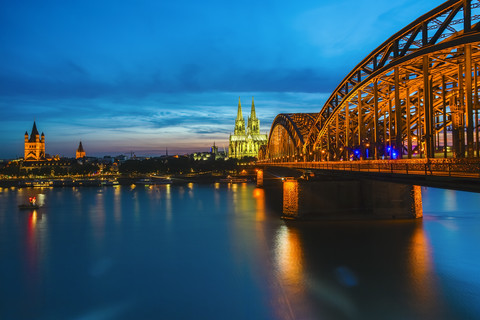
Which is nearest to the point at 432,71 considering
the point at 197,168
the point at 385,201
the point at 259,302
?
the point at 385,201

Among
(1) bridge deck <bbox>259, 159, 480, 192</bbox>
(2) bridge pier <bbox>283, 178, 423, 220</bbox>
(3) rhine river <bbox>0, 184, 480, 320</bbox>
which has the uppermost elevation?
(1) bridge deck <bbox>259, 159, 480, 192</bbox>

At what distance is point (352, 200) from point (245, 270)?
16668 millimetres

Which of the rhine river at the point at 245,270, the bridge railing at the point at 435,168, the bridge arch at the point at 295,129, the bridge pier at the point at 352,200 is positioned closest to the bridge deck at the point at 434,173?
the bridge railing at the point at 435,168

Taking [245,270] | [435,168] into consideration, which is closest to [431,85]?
[435,168]

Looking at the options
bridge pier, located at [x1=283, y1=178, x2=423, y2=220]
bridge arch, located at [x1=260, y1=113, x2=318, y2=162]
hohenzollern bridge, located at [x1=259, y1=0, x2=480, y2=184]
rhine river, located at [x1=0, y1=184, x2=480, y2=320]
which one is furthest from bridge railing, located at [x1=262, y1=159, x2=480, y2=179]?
bridge arch, located at [x1=260, y1=113, x2=318, y2=162]

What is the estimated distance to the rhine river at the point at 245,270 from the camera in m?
18.5

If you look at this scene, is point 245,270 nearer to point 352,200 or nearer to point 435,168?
point 435,168

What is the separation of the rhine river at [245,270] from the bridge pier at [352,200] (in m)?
1.42

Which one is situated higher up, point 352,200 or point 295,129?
point 295,129

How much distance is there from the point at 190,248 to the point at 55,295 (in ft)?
36.9

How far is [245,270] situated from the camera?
80.3 ft

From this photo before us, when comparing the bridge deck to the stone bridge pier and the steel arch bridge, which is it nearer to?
the steel arch bridge

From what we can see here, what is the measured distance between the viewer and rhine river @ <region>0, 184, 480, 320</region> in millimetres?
18500

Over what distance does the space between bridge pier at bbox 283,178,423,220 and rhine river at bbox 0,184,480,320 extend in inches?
56.0
